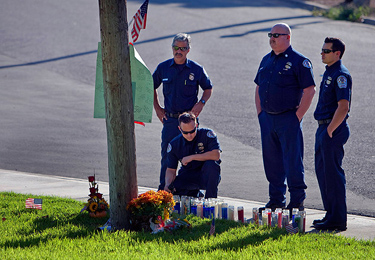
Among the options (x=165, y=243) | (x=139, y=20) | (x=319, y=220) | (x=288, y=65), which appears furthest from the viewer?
(x=139, y=20)

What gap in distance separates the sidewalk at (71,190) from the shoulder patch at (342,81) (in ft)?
4.78

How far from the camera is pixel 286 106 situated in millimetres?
6832

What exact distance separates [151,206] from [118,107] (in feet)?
3.19

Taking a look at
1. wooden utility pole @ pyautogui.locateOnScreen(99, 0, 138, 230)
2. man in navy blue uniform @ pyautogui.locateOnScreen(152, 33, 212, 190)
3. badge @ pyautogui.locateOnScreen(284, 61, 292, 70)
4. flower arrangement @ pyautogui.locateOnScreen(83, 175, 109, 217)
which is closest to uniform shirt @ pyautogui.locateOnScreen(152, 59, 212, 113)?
man in navy blue uniform @ pyautogui.locateOnScreen(152, 33, 212, 190)

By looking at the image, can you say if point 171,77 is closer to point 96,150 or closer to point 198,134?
point 198,134

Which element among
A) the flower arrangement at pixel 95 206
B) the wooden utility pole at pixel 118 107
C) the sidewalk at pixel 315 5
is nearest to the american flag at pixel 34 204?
the flower arrangement at pixel 95 206

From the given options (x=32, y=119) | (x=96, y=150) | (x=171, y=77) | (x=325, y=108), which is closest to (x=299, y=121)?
(x=325, y=108)

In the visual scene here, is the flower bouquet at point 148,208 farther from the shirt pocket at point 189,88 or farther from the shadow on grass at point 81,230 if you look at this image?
the shirt pocket at point 189,88

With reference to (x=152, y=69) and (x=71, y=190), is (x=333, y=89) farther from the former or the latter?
(x=152, y=69)

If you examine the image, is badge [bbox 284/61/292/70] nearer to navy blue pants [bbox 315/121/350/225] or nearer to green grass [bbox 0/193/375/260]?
navy blue pants [bbox 315/121/350/225]

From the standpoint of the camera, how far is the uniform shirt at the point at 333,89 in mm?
6196

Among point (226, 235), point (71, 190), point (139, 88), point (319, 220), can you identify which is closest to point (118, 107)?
point (139, 88)

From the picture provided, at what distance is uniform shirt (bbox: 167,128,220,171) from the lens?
23.7 ft

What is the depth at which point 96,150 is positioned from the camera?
1033 cm
